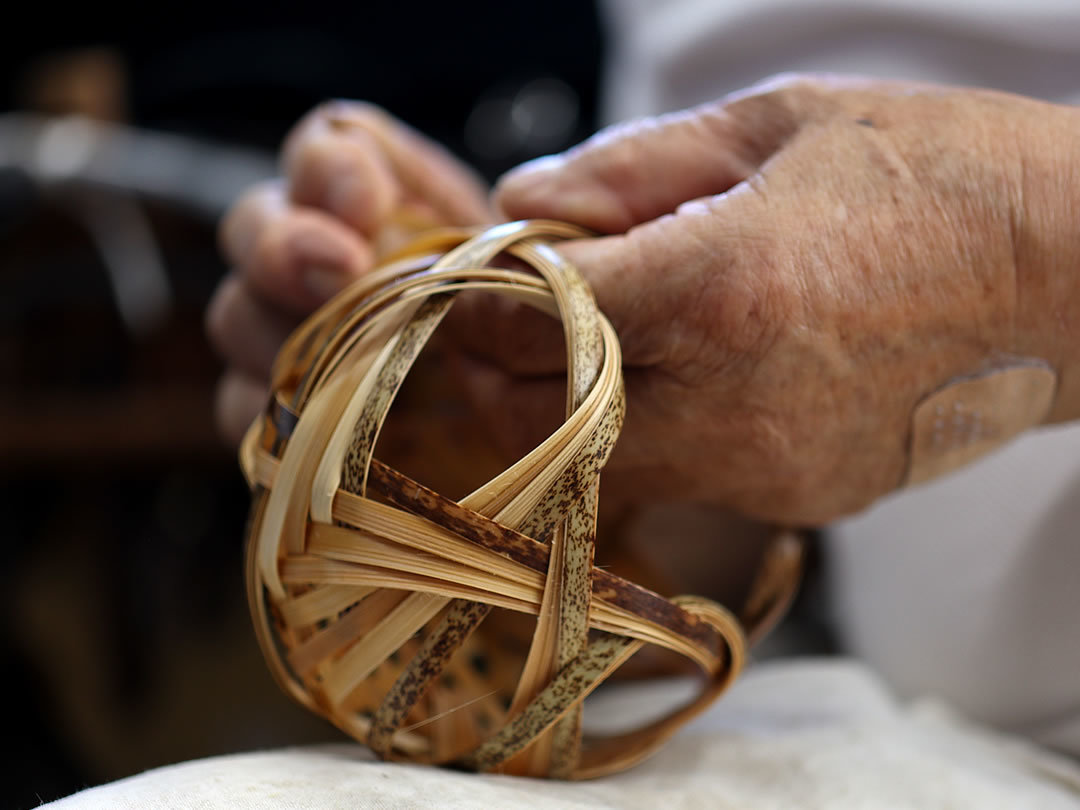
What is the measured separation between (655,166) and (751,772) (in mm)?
283

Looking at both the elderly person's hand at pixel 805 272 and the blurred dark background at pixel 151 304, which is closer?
the elderly person's hand at pixel 805 272

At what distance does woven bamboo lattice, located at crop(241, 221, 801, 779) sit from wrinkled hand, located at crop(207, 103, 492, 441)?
0.16 meters

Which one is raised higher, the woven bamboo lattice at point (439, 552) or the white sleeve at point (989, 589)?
the woven bamboo lattice at point (439, 552)

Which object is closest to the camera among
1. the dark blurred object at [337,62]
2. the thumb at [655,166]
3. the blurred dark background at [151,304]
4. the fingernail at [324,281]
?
the thumb at [655,166]

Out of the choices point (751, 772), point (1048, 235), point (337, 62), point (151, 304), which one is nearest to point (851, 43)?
point (1048, 235)

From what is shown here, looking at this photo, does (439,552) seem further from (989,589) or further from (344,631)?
(989,589)

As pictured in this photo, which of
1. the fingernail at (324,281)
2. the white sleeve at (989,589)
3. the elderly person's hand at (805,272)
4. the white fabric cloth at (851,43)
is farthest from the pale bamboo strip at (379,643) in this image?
the white fabric cloth at (851,43)

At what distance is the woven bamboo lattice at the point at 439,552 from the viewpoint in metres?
0.29

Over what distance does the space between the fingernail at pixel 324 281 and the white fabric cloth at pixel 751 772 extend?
0.84 feet

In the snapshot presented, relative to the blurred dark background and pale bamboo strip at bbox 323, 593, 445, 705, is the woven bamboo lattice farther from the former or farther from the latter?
the blurred dark background

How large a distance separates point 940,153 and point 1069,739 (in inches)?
13.3

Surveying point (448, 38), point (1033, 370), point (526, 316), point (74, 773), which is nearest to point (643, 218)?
point (526, 316)

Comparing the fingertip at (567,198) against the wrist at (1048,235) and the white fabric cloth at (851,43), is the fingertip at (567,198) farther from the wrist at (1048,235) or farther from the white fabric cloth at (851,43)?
the white fabric cloth at (851,43)

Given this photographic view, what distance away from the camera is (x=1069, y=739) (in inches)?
18.9
